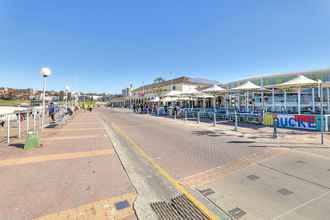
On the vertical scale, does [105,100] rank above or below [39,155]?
above

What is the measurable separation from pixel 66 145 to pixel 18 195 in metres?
4.61

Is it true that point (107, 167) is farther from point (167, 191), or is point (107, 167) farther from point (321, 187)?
point (321, 187)

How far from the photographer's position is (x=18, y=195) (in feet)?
12.2

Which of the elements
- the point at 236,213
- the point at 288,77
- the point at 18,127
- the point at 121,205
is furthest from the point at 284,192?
the point at 288,77

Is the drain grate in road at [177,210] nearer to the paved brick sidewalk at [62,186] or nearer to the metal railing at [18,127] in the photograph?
the paved brick sidewalk at [62,186]

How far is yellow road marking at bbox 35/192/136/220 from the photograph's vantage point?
3035 mm

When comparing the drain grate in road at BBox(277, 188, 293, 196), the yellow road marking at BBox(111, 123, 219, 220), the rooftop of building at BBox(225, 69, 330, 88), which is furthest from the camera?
the rooftop of building at BBox(225, 69, 330, 88)

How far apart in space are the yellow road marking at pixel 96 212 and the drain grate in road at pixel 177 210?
19.3 inches

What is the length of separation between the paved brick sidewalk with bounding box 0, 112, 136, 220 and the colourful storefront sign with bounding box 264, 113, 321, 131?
926 cm

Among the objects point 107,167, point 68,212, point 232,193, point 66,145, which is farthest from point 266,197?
point 66,145

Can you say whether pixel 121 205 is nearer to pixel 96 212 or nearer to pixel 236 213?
pixel 96 212

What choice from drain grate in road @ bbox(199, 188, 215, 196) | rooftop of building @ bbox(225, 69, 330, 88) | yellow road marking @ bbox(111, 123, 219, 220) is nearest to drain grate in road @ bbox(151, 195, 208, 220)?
yellow road marking @ bbox(111, 123, 219, 220)

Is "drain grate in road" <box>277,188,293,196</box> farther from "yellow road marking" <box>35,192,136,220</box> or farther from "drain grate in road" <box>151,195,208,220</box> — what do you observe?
"yellow road marking" <box>35,192,136,220</box>

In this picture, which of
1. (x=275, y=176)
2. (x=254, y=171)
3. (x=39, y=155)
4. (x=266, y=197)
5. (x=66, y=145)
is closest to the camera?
(x=266, y=197)
